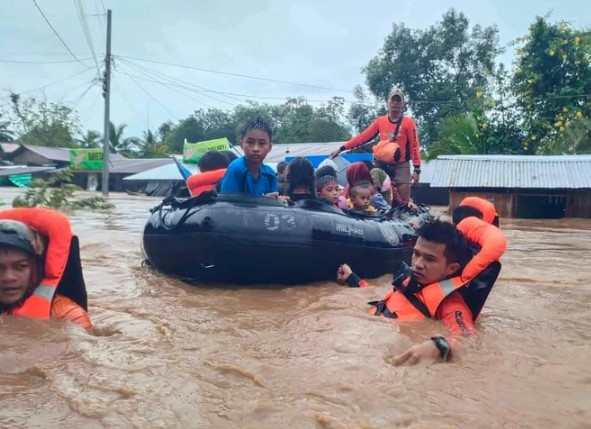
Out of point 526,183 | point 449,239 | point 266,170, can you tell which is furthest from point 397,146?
point 526,183

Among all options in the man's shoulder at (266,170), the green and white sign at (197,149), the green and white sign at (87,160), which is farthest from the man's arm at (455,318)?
the green and white sign at (87,160)

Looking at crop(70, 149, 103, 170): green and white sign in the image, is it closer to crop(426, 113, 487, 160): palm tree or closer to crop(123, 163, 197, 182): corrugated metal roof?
crop(123, 163, 197, 182): corrugated metal roof

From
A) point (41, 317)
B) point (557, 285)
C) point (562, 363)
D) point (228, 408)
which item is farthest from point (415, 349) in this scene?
point (557, 285)

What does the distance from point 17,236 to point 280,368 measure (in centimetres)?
141

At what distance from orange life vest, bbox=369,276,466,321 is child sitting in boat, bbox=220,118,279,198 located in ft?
5.27

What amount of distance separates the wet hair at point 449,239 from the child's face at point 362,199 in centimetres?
239

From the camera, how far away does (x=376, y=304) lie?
12.3 feet

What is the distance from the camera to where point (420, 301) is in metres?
3.41

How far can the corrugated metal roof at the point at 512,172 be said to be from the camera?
16922 mm

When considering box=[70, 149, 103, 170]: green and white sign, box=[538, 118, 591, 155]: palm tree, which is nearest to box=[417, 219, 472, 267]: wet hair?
box=[538, 118, 591, 155]: palm tree

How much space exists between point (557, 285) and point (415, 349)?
3151 mm

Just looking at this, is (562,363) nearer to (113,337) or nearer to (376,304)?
(376,304)

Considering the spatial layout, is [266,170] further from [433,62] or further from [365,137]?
[433,62]

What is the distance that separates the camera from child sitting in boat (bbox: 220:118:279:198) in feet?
15.9
